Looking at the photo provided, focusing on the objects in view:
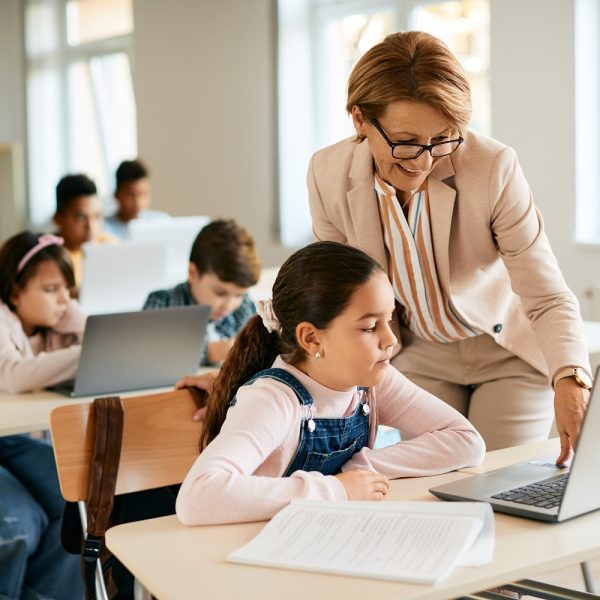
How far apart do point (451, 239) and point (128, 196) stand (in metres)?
3.80

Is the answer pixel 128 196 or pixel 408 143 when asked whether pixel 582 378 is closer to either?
pixel 408 143

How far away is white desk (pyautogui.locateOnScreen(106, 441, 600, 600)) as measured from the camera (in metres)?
1.05

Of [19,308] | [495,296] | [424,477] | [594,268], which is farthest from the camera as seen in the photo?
[594,268]

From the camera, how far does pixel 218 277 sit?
9.47 ft

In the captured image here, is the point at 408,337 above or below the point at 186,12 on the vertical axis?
below

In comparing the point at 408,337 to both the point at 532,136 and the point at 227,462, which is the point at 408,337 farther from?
the point at 532,136

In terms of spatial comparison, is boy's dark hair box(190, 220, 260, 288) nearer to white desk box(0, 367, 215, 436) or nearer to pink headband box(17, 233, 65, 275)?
pink headband box(17, 233, 65, 275)

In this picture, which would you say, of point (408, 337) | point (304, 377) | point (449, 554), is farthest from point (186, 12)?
point (449, 554)

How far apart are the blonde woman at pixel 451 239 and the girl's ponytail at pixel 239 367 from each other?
316mm

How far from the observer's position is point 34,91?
832cm

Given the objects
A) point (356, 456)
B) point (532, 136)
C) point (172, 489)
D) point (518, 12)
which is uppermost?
point (518, 12)

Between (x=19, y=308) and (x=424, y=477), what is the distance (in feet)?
4.96

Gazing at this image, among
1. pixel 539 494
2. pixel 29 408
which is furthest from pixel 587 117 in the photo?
pixel 539 494

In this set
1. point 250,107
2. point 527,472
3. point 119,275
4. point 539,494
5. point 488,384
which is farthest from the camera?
point 250,107
